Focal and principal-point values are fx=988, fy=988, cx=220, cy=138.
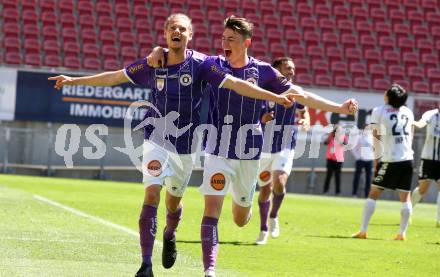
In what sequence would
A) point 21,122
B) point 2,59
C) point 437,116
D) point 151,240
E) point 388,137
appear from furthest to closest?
point 2,59 < point 21,122 < point 437,116 < point 388,137 < point 151,240

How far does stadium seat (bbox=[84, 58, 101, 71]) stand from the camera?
28562 mm

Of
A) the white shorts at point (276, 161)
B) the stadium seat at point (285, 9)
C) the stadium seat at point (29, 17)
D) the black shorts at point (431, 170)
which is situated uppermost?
the stadium seat at point (285, 9)

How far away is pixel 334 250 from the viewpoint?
11398 mm

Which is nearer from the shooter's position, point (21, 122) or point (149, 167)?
point (149, 167)

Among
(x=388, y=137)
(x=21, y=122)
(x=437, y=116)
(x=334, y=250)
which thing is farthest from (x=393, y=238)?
(x=21, y=122)

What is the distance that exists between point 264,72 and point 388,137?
5493 millimetres

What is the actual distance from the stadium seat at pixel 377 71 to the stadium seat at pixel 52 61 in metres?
10.1

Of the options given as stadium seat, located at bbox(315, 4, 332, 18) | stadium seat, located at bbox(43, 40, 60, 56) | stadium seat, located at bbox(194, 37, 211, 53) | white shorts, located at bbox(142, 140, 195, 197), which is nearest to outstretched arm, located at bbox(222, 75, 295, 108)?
white shorts, located at bbox(142, 140, 195, 197)

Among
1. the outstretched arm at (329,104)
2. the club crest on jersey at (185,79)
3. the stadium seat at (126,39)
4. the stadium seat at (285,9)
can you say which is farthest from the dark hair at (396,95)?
A: the stadium seat at (285,9)

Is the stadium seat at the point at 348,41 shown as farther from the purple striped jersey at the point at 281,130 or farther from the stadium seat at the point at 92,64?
the purple striped jersey at the point at 281,130

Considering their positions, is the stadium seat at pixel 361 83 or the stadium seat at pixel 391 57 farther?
the stadium seat at pixel 391 57

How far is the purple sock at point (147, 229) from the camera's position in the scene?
7.62 metres

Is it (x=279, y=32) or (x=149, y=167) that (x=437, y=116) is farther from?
(x=279, y=32)

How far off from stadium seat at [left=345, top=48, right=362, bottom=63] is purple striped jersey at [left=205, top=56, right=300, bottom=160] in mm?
24103
